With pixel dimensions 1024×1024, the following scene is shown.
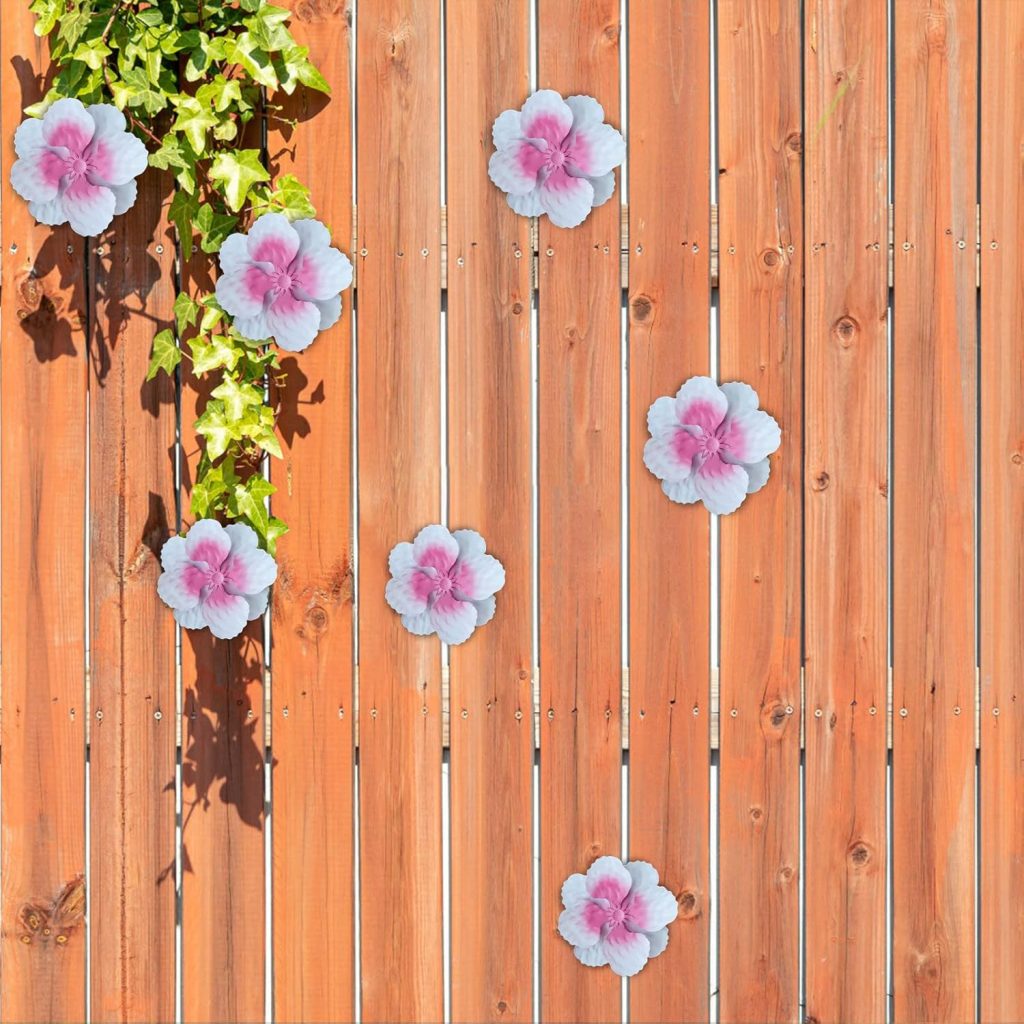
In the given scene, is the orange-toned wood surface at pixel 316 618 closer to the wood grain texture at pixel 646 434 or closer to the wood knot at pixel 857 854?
the wood grain texture at pixel 646 434

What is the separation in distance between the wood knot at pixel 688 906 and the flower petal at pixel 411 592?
0.65m

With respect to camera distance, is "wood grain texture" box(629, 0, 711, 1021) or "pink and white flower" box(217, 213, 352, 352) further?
"wood grain texture" box(629, 0, 711, 1021)

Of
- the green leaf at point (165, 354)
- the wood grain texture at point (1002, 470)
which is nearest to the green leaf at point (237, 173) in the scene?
the green leaf at point (165, 354)

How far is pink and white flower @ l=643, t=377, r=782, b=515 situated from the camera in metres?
1.50

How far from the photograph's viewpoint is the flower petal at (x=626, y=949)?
154 centimetres

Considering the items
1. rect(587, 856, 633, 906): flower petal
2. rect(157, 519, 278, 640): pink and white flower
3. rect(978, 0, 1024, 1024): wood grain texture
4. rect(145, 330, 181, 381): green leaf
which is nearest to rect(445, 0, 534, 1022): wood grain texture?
rect(587, 856, 633, 906): flower petal

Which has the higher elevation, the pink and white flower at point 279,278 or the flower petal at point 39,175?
the flower petal at point 39,175

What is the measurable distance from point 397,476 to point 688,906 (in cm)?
87

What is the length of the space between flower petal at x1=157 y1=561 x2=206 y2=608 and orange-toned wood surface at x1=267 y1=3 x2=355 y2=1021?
0.44 ft

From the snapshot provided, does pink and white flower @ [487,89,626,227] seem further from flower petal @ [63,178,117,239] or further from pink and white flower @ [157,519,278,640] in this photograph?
pink and white flower @ [157,519,278,640]

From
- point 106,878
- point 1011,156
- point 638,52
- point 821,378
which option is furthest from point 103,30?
point 1011,156

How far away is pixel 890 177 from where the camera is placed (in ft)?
5.09

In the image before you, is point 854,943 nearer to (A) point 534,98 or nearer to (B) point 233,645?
(B) point 233,645

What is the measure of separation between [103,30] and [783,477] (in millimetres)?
1285
